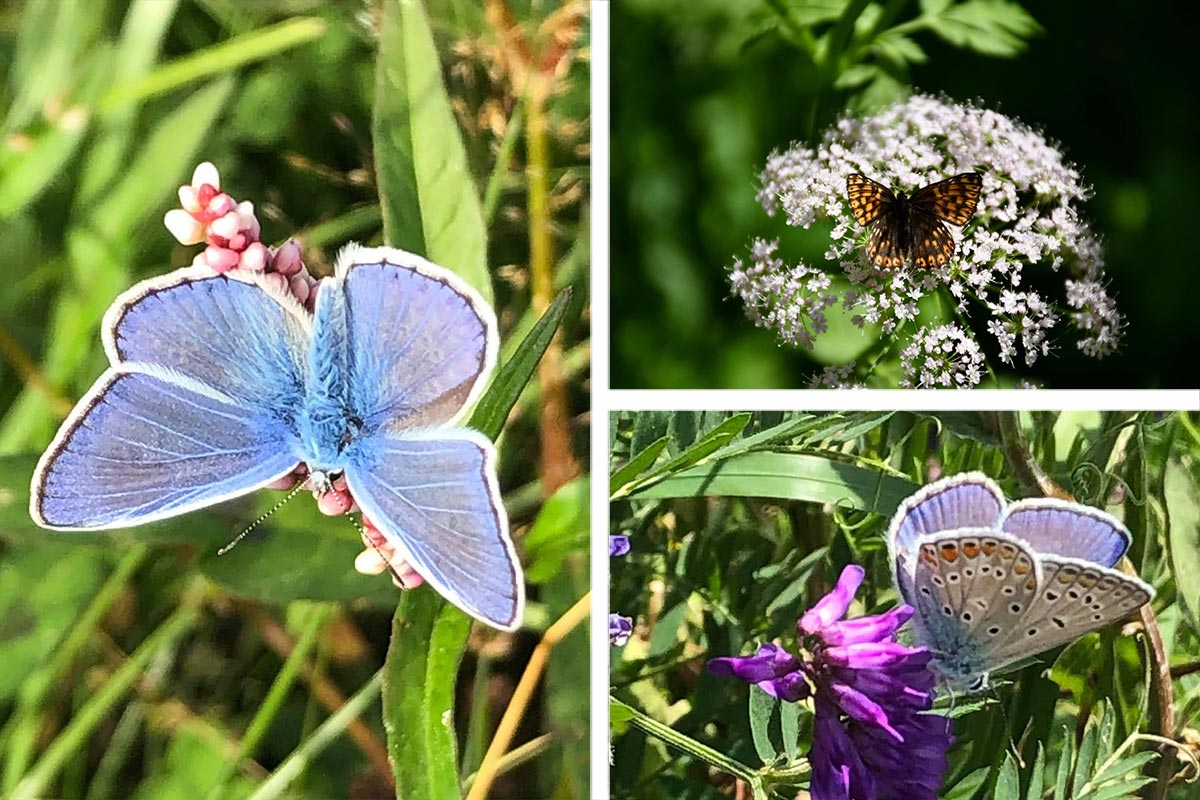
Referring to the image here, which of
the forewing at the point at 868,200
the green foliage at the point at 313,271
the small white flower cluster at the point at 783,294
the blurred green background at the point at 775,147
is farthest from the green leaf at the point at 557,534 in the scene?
the forewing at the point at 868,200

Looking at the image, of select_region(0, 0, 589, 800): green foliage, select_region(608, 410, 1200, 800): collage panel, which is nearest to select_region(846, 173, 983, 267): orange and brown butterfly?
select_region(608, 410, 1200, 800): collage panel

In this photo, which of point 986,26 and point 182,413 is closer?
point 182,413

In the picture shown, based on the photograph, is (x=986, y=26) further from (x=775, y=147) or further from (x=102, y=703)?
(x=102, y=703)

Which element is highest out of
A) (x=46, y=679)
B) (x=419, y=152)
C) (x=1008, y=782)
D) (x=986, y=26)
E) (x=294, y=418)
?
(x=986, y=26)

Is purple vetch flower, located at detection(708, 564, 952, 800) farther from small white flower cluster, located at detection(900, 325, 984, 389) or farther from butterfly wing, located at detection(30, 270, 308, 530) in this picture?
butterfly wing, located at detection(30, 270, 308, 530)

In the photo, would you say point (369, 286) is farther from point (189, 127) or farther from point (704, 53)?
point (704, 53)

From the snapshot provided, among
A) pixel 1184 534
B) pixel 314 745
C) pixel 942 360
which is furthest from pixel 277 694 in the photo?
pixel 1184 534

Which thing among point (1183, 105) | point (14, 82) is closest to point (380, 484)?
point (14, 82)

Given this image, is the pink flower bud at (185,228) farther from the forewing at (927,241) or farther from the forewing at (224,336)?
the forewing at (927,241)
